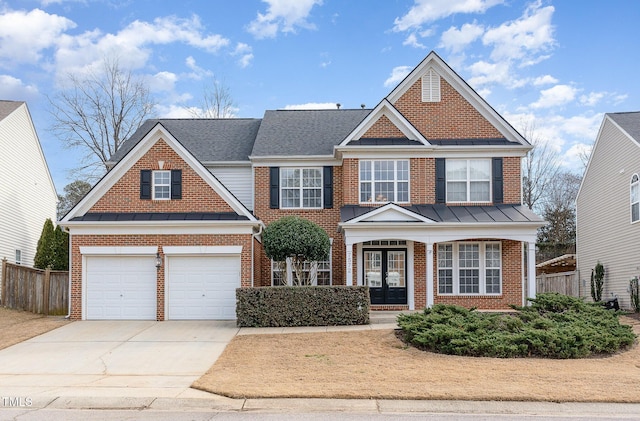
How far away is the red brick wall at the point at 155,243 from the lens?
67.4 ft

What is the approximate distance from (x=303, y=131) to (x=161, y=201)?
7.30m

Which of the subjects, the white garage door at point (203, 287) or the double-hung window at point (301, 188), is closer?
the white garage door at point (203, 287)

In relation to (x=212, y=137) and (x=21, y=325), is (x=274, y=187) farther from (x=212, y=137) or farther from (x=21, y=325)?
(x=21, y=325)

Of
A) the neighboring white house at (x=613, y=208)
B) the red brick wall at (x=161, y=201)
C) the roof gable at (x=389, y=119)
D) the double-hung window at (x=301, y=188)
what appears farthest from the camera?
the neighboring white house at (x=613, y=208)

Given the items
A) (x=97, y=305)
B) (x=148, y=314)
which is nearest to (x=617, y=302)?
(x=148, y=314)

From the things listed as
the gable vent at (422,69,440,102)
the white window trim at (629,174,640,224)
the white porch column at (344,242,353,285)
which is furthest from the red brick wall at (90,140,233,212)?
the white window trim at (629,174,640,224)

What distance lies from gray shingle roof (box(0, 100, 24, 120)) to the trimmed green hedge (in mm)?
15201

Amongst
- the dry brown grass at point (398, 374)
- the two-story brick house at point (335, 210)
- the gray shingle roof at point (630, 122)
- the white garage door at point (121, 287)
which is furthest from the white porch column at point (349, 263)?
the gray shingle roof at point (630, 122)

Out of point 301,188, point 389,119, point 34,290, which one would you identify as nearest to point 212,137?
point 301,188

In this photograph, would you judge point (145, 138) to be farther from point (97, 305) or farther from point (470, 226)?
point (470, 226)

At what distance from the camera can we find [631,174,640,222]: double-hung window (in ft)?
78.8

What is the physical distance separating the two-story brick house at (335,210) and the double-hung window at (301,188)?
0.04 metres

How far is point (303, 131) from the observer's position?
1029 inches

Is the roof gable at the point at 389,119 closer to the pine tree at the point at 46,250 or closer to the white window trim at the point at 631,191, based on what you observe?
the white window trim at the point at 631,191
